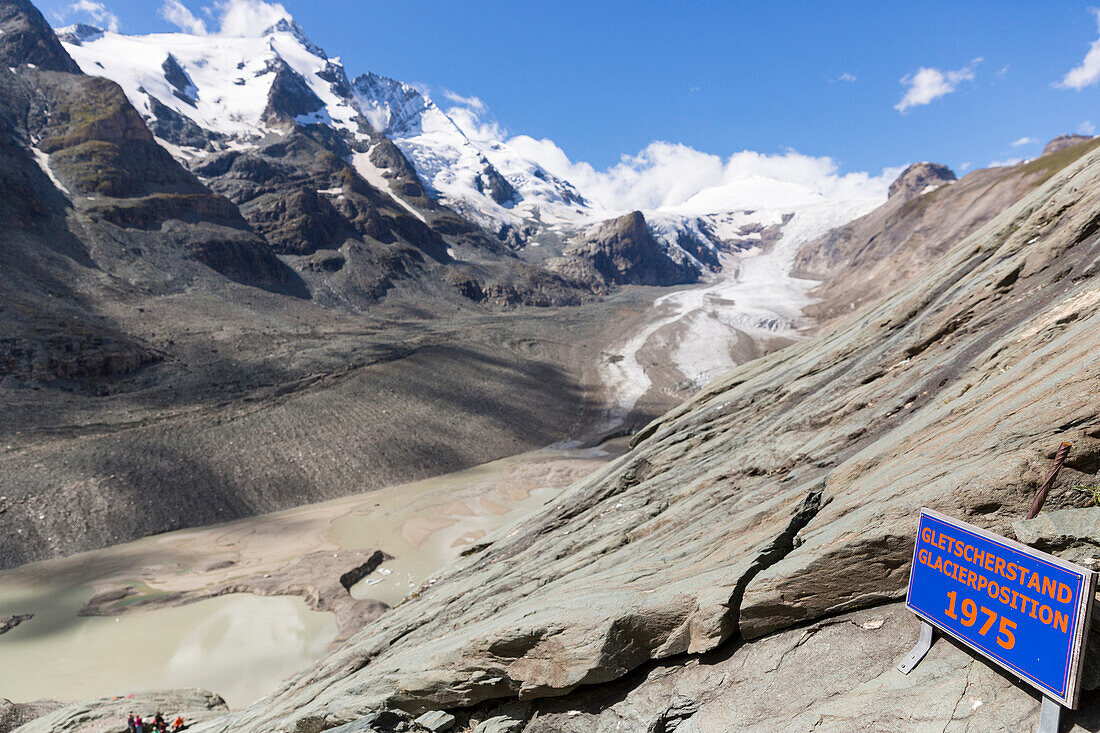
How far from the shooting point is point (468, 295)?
103m

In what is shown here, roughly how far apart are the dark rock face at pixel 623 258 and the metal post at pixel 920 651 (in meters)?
137

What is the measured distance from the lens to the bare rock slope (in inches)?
175

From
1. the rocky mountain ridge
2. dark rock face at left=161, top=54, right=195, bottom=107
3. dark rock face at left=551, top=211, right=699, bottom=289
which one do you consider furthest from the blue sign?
dark rock face at left=161, top=54, right=195, bottom=107

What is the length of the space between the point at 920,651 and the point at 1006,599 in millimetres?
879

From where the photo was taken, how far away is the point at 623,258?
155875 mm

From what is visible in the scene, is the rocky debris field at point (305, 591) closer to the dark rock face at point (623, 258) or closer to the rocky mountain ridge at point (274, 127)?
the rocky mountain ridge at point (274, 127)

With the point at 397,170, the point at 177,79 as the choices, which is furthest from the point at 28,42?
the point at 397,170

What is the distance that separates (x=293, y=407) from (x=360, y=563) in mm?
19269

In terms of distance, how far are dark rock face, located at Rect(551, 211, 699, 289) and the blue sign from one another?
13705 cm

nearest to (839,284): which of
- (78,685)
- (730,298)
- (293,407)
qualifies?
(730,298)

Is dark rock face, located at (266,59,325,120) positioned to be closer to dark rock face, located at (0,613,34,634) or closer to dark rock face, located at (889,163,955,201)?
dark rock face, located at (0,613,34,634)

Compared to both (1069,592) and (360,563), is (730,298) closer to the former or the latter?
(360,563)

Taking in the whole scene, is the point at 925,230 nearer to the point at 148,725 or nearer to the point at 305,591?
the point at 305,591

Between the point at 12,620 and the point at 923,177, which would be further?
the point at 923,177
